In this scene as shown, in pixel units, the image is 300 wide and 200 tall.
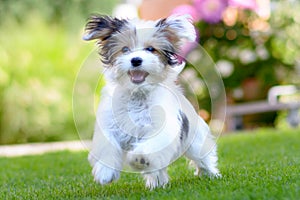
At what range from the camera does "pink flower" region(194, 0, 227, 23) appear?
1226cm

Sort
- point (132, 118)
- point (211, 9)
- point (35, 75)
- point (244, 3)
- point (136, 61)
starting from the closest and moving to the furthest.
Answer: point (136, 61) < point (132, 118) < point (35, 75) < point (244, 3) < point (211, 9)

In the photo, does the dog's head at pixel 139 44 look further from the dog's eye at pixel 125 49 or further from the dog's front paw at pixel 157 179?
the dog's front paw at pixel 157 179

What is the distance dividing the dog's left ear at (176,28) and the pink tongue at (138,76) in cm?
36

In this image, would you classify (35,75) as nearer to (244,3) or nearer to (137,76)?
(244,3)

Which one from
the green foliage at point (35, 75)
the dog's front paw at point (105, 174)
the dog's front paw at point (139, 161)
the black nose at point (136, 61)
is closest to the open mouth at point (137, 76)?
the black nose at point (136, 61)

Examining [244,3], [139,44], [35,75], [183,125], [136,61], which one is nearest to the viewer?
[136,61]

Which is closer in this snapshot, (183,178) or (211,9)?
(183,178)

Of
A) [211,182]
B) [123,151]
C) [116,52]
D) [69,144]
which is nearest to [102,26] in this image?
[116,52]

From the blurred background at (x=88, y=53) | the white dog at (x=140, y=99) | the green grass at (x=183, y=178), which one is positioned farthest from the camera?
the blurred background at (x=88, y=53)

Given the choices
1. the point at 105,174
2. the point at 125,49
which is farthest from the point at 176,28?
the point at 105,174

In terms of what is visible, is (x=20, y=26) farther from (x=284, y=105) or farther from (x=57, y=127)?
(x=284, y=105)

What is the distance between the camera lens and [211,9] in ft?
41.0

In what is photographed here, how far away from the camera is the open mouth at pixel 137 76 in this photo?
4.46 metres

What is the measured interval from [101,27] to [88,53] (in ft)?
24.1
